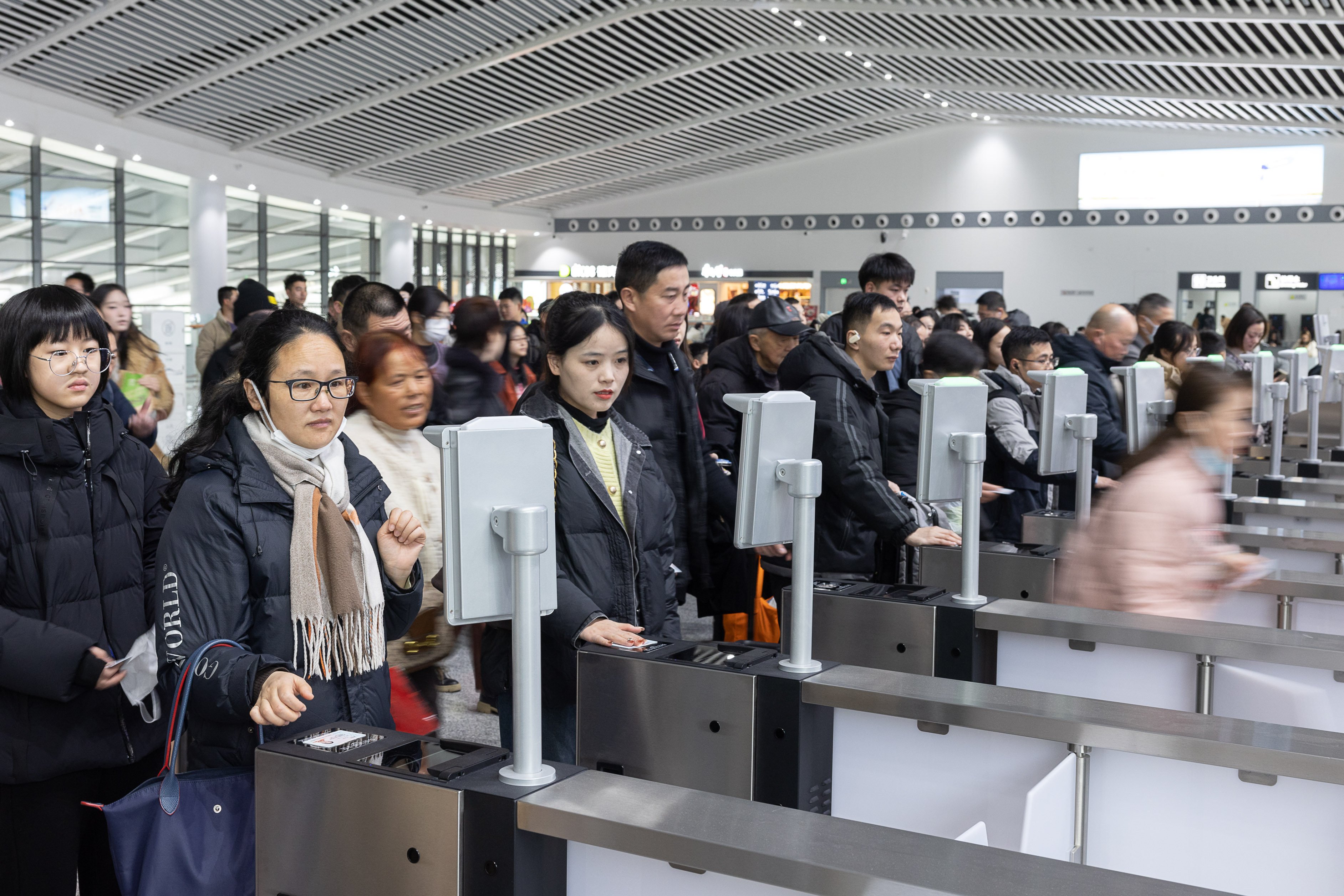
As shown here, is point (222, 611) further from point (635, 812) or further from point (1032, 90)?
point (1032, 90)

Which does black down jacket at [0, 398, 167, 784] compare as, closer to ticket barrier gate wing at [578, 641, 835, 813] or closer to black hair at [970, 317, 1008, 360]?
ticket barrier gate wing at [578, 641, 835, 813]

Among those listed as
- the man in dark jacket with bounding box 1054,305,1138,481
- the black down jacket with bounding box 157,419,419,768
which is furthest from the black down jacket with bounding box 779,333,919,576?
the man in dark jacket with bounding box 1054,305,1138,481

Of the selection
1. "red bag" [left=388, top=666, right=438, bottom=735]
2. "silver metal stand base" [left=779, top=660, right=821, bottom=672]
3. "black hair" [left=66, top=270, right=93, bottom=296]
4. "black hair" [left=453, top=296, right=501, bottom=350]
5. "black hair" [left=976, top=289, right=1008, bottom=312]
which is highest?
"black hair" [left=976, top=289, right=1008, bottom=312]

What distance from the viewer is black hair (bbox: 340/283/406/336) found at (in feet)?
13.1

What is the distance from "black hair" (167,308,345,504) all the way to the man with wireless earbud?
144cm

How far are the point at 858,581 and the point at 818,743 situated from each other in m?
0.75

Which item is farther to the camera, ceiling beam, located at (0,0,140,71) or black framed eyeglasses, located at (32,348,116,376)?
ceiling beam, located at (0,0,140,71)

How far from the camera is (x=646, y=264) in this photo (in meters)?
3.09

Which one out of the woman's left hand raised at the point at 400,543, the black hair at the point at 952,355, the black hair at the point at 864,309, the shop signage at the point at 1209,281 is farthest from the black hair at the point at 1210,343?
the shop signage at the point at 1209,281

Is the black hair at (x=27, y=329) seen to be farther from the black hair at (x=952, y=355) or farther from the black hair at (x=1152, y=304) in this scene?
the black hair at (x=1152, y=304)

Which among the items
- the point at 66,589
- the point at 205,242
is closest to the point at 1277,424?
the point at 66,589

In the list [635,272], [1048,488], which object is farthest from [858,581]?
[1048,488]

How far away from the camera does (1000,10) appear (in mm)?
14500

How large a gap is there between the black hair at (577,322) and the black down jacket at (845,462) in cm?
75
